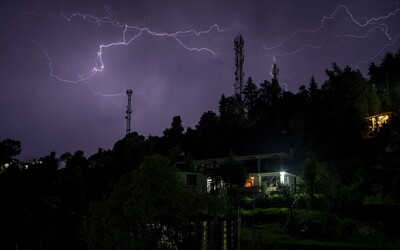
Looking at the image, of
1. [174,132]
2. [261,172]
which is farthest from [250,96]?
[261,172]

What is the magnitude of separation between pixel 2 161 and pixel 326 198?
90.3 ft

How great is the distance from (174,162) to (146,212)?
2187 centimetres

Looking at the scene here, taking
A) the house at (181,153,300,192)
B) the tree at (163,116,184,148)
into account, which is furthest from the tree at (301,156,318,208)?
the tree at (163,116,184,148)

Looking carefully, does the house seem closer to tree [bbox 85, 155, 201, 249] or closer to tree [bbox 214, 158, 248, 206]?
tree [bbox 214, 158, 248, 206]

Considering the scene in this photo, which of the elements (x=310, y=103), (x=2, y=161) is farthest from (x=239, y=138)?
(x=2, y=161)

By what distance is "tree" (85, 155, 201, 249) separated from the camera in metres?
9.05

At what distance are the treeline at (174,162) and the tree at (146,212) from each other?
0.08ft

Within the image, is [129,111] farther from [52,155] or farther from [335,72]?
[335,72]

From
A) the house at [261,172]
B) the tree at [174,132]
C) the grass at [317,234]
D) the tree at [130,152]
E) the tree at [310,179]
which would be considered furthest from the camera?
the tree at [174,132]

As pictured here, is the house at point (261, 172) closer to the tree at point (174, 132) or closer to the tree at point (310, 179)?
the tree at point (310, 179)

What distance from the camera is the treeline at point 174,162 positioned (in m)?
9.50

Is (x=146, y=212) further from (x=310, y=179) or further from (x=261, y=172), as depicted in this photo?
(x=261, y=172)

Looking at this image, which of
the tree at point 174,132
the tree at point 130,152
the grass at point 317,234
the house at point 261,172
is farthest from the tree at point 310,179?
the tree at point 174,132

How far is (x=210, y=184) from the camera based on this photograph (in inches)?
1214
